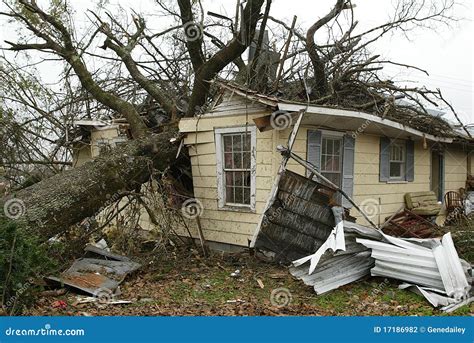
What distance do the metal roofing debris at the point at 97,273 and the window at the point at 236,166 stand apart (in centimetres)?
267

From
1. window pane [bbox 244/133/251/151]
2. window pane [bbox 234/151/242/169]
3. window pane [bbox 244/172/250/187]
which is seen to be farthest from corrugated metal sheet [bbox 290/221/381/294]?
window pane [bbox 234/151/242/169]

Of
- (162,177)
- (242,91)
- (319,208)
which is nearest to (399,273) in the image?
(319,208)

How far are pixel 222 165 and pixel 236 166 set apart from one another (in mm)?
388

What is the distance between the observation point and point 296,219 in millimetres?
8164

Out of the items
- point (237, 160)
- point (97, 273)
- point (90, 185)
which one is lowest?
point (97, 273)

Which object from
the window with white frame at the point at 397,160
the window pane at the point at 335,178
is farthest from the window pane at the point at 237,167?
the window with white frame at the point at 397,160

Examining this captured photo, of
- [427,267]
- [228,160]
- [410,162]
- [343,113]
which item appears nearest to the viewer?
[427,267]

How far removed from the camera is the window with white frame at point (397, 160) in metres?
11.7

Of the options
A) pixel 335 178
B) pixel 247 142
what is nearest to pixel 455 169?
pixel 335 178

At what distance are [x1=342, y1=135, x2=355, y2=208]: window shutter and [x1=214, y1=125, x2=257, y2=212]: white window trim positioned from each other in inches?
86.4

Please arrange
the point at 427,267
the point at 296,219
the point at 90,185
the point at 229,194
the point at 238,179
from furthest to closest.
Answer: the point at 229,194, the point at 238,179, the point at 90,185, the point at 296,219, the point at 427,267

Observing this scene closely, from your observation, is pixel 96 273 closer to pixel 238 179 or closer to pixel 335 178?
pixel 238 179

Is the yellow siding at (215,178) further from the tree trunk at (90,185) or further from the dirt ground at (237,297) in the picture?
the dirt ground at (237,297)

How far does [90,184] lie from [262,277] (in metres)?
3.78
